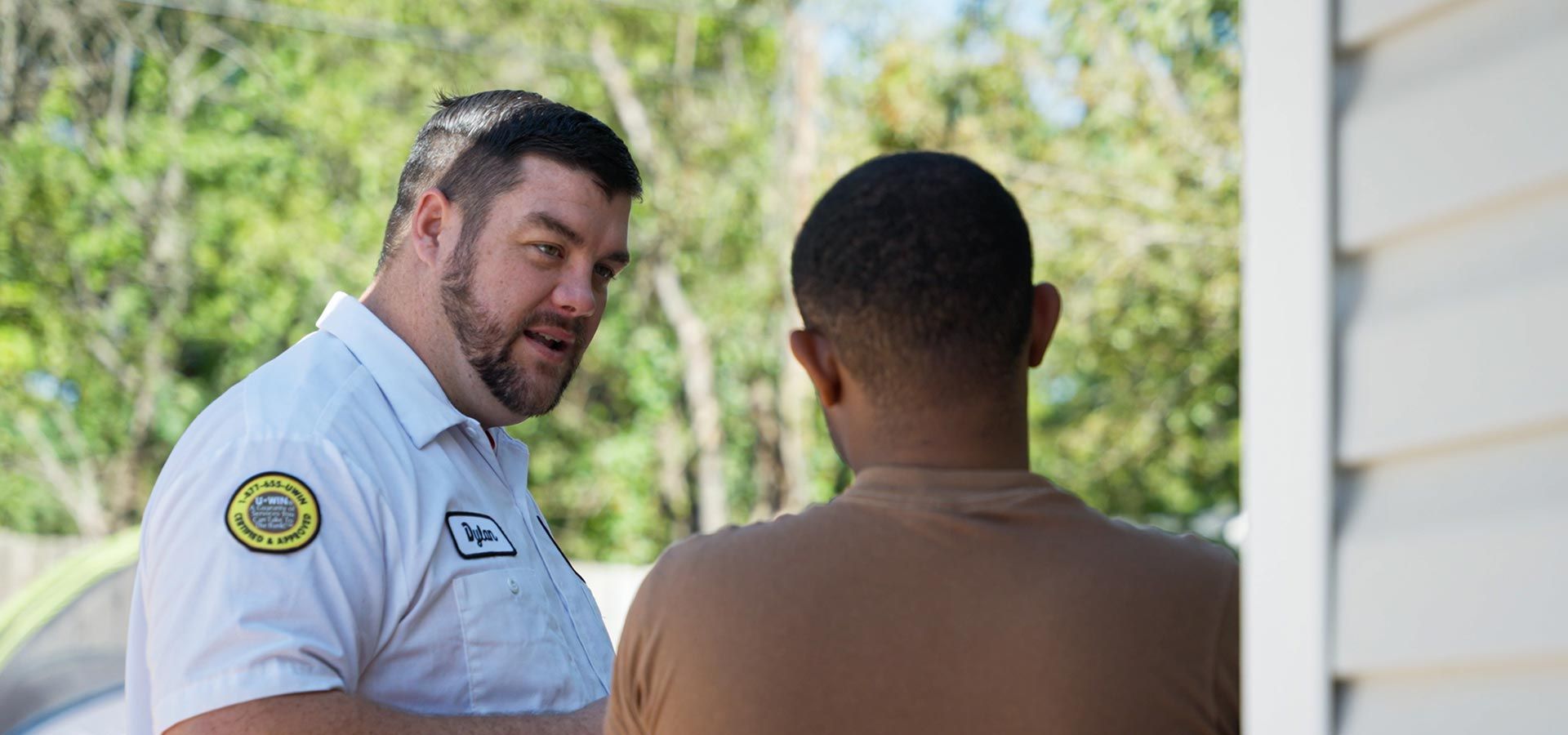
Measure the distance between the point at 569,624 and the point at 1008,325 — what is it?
42.3 inches

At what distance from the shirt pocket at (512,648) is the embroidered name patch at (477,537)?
3 cm

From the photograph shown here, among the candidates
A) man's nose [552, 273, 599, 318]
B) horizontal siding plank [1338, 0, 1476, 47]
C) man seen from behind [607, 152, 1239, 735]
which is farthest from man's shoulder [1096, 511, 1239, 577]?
man's nose [552, 273, 599, 318]

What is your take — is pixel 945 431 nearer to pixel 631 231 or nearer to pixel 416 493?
pixel 416 493

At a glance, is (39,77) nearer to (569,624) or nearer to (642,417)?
(642,417)

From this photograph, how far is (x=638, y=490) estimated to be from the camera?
15.2 m

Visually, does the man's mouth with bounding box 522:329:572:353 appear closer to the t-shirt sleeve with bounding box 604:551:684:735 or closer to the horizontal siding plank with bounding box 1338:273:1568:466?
the t-shirt sleeve with bounding box 604:551:684:735

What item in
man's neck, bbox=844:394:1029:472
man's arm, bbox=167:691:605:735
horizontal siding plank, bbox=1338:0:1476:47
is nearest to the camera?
horizontal siding plank, bbox=1338:0:1476:47

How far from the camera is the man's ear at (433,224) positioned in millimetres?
2354

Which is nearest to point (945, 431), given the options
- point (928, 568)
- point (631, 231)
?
point (928, 568)

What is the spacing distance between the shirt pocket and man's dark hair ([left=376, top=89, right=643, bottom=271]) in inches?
24.2

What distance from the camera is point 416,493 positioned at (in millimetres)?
2043

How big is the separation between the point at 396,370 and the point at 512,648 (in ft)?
1.54

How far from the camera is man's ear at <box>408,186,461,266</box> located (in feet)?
7.72

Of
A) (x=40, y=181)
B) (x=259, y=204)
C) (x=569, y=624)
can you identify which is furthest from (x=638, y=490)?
(x=569, y=624)
